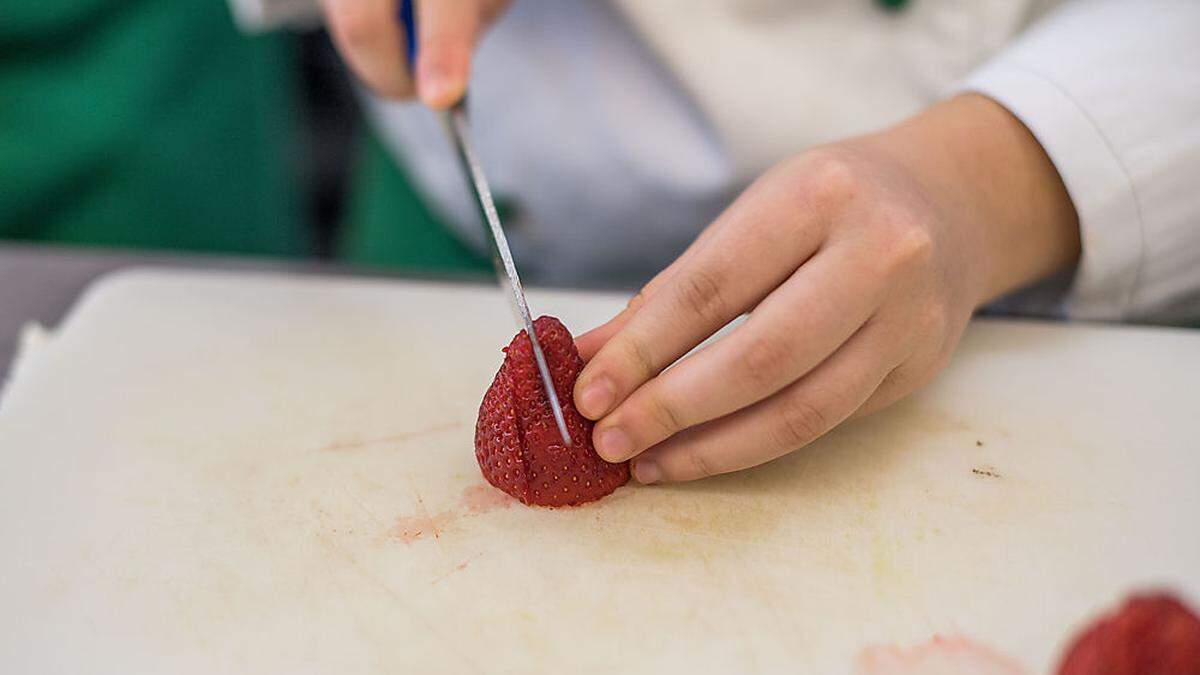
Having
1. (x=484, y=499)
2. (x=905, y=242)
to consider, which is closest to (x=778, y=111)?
(x=905, y=242)

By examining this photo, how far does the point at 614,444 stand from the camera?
65 centimetres

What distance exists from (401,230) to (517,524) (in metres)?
0.67

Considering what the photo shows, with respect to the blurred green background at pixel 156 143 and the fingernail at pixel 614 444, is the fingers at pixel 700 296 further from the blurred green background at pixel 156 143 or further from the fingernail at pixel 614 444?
the blurred green background at pixel 156 143

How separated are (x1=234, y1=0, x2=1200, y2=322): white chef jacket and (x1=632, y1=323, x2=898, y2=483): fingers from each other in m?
0.24

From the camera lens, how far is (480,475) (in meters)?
0.72

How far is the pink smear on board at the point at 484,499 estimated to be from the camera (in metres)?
0.69

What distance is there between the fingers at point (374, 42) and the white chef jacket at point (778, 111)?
6.8 inches

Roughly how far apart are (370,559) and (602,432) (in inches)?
6.3

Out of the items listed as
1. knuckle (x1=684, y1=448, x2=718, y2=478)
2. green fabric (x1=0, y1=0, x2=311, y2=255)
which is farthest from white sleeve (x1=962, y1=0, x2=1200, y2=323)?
green fabric (x1=0, y1=0, x2=311, y2=255)

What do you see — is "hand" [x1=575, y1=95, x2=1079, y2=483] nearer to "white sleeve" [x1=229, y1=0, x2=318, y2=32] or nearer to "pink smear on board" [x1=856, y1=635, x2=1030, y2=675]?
"pink smear on board" [x1=856, y1=635, x2=1030, y2=675]

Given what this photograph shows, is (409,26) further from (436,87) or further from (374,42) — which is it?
(436,87)

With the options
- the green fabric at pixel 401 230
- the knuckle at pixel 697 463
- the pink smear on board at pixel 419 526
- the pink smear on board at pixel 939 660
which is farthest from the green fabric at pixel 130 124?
the pink smear on board at pixel 939 660

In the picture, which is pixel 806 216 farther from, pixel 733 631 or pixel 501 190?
pixel 501 190

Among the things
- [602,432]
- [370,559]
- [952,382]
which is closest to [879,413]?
[952,382]
